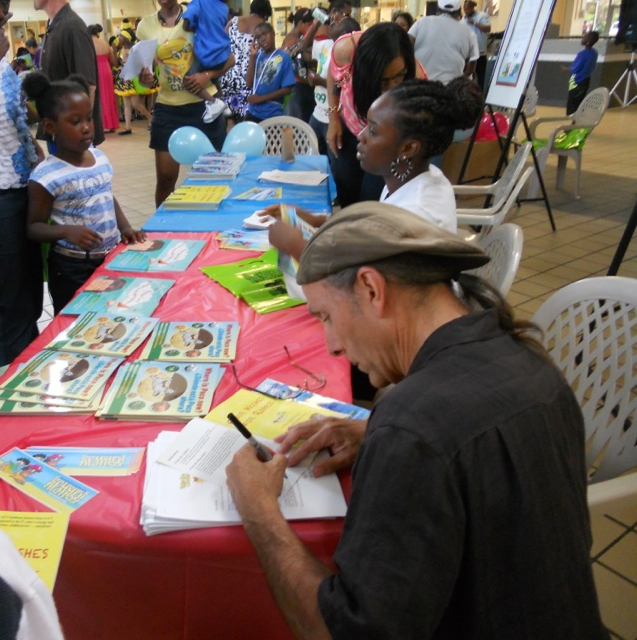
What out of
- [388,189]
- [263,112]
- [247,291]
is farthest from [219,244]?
[263,112]

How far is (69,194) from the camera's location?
7.00 feet

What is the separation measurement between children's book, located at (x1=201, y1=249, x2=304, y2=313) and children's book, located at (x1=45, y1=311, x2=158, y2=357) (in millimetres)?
310

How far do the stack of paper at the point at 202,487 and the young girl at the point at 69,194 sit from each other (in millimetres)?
1205

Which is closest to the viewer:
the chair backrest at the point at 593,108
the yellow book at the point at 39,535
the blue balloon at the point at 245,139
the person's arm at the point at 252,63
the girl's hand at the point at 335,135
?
the yellow book at the point at 39,535

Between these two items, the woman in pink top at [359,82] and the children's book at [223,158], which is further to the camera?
the children's book at [223,158]

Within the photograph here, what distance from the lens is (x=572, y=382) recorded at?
1594mm

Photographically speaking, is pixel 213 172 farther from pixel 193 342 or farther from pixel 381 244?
pixel 381 244

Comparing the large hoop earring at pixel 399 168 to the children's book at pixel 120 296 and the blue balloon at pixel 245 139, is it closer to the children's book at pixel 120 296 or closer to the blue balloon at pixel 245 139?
the children's book at pixel 120 296

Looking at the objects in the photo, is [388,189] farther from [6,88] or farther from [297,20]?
[297,20]

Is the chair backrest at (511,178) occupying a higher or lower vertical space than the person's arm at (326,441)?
lower

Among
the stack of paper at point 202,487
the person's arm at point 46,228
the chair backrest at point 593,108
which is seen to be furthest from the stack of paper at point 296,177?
the chair backrest at point 593,108

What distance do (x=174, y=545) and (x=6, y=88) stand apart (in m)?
1.87

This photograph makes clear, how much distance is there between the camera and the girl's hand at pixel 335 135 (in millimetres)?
3332

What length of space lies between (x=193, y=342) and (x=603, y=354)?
1.09m
